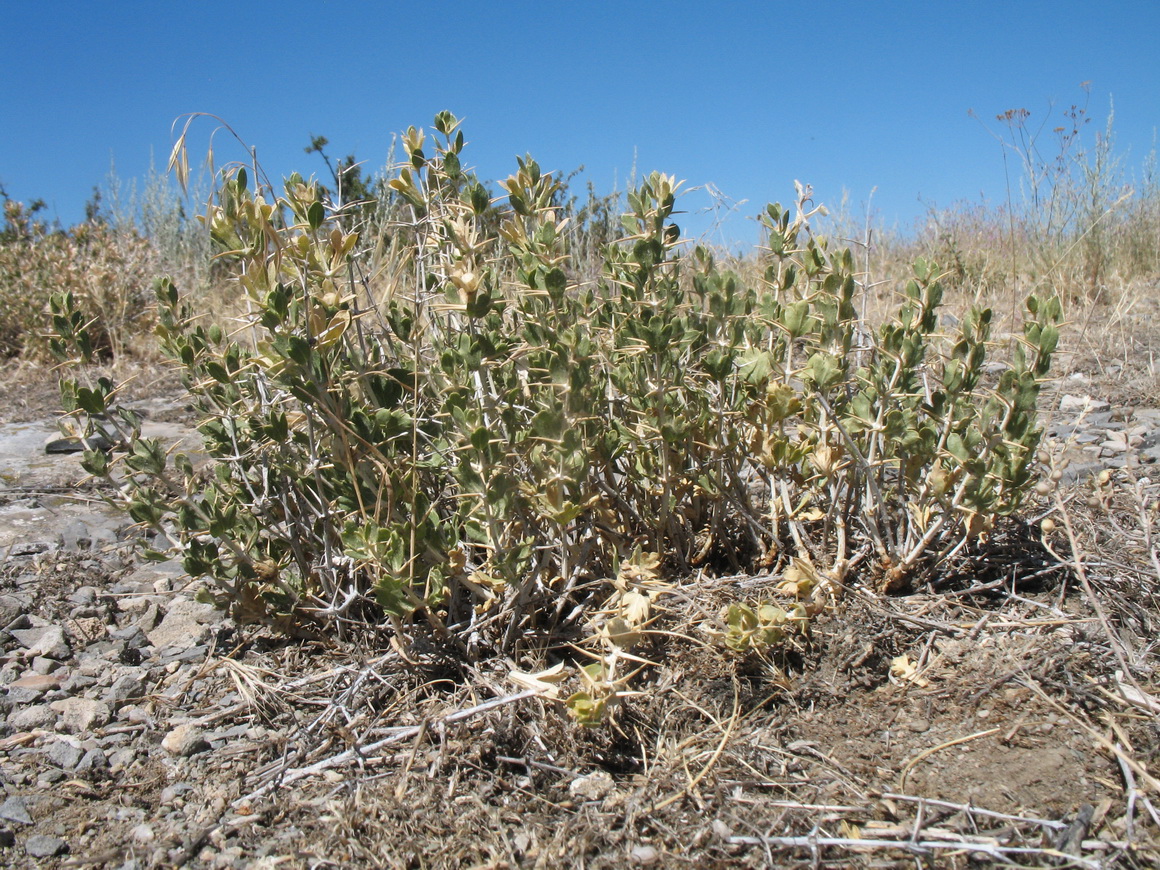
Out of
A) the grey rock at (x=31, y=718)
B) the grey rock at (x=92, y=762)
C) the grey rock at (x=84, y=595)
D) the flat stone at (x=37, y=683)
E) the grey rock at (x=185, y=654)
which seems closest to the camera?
the grey rock at (x=92, y=762)

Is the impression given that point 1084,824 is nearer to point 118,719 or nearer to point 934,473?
point 934,473

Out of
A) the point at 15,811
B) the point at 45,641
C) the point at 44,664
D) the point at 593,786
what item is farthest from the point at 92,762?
the point at 593,786

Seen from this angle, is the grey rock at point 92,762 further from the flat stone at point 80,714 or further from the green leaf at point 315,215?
the green leaf at point 315,215

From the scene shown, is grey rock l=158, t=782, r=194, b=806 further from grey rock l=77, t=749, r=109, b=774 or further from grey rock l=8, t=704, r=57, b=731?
grey rock l=8, t=704, r=57, b=731

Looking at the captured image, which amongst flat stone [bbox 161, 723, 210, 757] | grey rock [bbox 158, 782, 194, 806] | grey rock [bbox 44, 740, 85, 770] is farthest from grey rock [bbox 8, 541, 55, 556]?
grey rock [bbox 158, 782, 194, 806]

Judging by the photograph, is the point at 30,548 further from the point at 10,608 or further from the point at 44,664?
the point at 44,664

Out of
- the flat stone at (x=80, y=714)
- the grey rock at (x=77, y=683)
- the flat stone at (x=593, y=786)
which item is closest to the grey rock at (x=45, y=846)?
the flat stone at (x=80, y=714)

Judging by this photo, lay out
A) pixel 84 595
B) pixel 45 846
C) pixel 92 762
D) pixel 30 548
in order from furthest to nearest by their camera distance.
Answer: pixel 30 548, pixel 84 595, pixel 92 762, pixel 45 846

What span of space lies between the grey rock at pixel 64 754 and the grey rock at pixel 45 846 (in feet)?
0.74

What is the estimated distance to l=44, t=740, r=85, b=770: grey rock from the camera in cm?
163

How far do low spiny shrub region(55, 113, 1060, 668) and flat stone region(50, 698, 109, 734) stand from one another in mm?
344

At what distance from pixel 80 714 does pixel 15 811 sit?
0.34 metres

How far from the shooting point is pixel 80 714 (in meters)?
1.81

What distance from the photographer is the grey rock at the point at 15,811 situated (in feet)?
4.81
